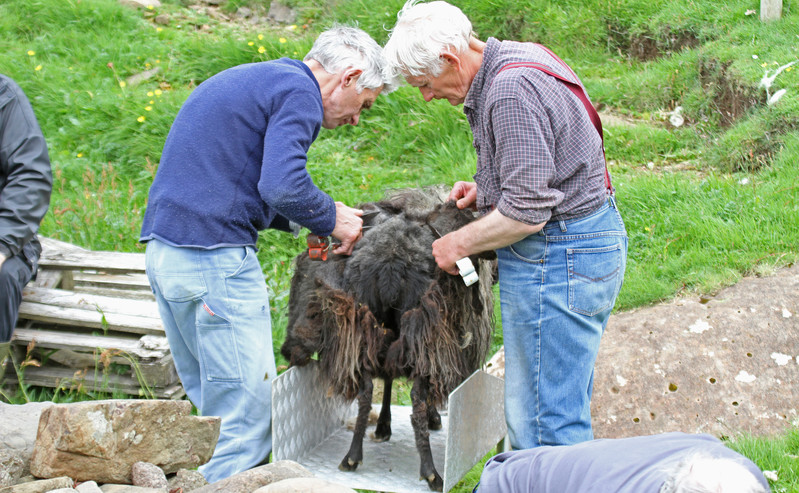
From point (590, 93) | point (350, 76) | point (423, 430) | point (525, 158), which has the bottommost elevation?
point (590, 93)

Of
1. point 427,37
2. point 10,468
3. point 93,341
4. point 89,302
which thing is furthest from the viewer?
point 89,302

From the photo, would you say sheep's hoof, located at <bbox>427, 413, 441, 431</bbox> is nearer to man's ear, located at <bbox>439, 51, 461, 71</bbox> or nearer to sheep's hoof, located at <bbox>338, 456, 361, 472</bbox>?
sheep's hoof, located at <bbox>338, 456, 361, 472</bbox>

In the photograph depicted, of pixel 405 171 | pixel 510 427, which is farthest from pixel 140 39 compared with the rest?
pixel 510 427

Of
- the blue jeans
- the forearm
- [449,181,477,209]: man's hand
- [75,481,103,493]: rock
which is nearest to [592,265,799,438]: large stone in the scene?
the blue jeans

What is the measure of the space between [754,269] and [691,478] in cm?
342

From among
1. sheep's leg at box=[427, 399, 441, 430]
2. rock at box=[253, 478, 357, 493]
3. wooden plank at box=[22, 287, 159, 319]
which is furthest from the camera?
wooden plank at box=[22, 287, 159, 319]

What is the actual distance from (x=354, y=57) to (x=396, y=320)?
1131mm

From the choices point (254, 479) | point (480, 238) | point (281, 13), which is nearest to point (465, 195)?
point (480, 238)

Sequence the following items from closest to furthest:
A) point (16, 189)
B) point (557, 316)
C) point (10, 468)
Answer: point (10, 468) < point (557, 316) < point (16, 189)

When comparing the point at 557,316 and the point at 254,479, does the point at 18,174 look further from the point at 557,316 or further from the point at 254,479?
the point at 557,316

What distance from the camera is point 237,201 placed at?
9.23 feet

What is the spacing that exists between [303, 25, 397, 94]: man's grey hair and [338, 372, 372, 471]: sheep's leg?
1216mm

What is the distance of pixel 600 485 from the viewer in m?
1.77

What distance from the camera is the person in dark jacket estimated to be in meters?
3.94
